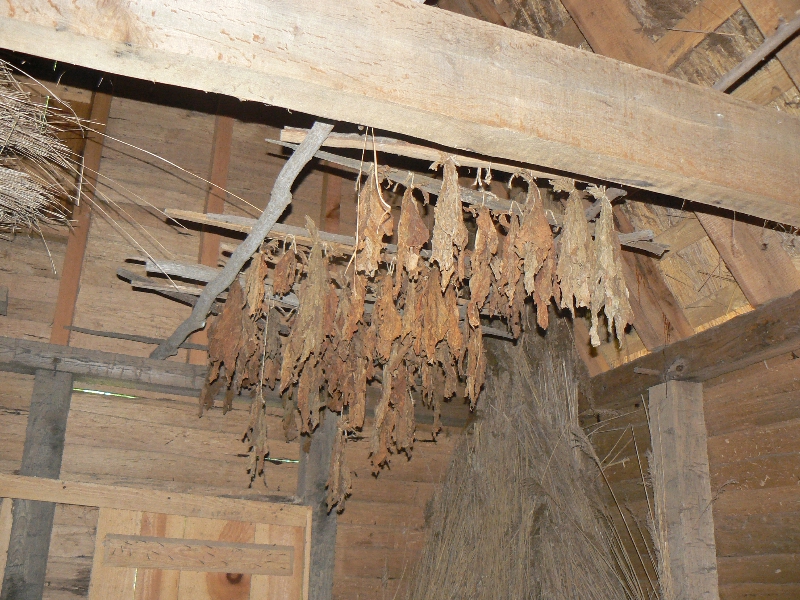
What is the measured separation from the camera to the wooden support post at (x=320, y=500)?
454 cm

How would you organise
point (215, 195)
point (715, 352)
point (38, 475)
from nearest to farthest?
point (715, 352) < point (38, 475) < point (215, 195)

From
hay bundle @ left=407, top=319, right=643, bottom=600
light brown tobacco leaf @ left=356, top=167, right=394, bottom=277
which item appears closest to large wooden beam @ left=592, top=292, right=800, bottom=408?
hay bundle @ left=407, top=319, right=643, bottom=600

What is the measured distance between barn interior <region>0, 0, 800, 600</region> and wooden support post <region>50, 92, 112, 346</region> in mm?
21

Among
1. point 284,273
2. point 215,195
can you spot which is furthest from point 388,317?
point 215,195

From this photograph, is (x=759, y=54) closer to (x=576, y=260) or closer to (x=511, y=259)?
(x=576, y=260)

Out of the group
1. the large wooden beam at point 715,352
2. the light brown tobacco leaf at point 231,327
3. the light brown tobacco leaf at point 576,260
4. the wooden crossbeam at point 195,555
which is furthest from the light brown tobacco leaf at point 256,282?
the large wooden beam at point 715,352

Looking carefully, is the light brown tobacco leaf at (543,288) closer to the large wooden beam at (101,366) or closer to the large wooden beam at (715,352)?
the large wooden beam at (715,352)

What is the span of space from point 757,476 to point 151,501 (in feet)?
10.5

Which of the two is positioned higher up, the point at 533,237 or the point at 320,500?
the point at 533,237

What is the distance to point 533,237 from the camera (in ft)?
8.53

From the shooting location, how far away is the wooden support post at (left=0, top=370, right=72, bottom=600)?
383 cm

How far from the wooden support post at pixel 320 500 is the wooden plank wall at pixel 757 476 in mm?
2236

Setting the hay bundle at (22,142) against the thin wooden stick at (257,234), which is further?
the thin wooden stick at (257,234)

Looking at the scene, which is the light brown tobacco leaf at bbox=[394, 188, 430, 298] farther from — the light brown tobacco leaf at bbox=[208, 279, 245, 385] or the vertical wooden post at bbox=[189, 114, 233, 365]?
the vertical wooden post at bbox=[189, 114, 233, 365]
